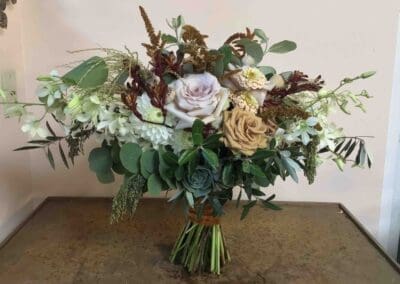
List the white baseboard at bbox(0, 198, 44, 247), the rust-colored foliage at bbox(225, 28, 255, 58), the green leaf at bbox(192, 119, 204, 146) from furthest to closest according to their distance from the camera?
the white baseboard at bbox(0, 198, 44, 247), the rust-colored foliage at bbox(225, 28, 255, 58), the green leaf at bbox(192, 119, 204, 146)

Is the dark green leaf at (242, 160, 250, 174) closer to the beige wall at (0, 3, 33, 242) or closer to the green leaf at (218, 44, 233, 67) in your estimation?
the green leaf at (218, 44, 233, 67)

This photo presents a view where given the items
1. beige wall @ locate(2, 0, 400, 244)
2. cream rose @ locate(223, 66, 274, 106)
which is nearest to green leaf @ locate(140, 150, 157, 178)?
cream rose @ locate(223, 66, 274, 106)

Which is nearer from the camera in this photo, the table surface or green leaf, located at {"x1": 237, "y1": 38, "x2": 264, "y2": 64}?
green leaf, located at {"x1": 237, "y1": 38, "x2": 264, "y2": 64}

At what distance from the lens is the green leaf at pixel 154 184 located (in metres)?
0.73

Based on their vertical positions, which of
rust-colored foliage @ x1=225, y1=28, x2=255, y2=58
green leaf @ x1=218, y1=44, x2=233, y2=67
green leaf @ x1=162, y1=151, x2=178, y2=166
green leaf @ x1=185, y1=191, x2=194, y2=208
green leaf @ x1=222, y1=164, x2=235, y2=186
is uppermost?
rust-colored foliage @ x1=225, y1=28, x2=255, y2=58

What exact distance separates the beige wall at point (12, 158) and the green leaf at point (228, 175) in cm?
79

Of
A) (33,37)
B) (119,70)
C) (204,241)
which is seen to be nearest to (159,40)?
(119,70)

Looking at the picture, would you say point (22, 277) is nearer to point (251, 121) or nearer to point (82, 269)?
point (82, 269)

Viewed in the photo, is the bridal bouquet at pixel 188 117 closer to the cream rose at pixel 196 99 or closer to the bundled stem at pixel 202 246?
the cream rose at pixel 196 99

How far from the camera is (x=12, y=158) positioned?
4.13ft

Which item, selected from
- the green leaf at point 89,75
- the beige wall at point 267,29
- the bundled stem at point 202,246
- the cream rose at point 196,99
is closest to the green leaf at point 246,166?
the cream rose at point 196,99

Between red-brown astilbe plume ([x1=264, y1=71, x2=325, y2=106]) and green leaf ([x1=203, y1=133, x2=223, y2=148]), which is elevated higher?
red-brown astilbe plume ([x1=264, y1=71, x2=325, y2=106])

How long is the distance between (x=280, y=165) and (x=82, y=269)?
0.54 metres

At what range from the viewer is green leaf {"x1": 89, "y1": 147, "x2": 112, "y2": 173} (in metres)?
0.78
